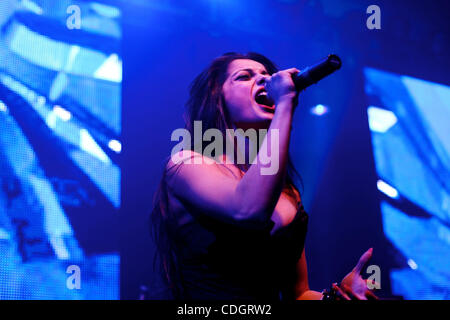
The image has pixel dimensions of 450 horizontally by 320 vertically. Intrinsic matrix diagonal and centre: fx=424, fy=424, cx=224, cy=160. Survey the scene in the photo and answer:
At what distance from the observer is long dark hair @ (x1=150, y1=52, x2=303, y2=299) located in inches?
42.4

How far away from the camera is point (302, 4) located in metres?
2.70

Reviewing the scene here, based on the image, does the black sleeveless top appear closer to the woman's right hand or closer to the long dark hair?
the long dark hair

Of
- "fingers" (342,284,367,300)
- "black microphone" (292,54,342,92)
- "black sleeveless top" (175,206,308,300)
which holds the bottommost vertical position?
"fingers" (342,284,367,300)

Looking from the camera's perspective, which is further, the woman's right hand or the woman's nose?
the woman's nose

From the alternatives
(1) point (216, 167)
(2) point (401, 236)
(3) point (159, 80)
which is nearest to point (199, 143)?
(1) point (216, 167)

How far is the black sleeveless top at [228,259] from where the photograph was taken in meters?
0.95

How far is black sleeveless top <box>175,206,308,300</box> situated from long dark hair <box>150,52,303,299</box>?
0.24 ft

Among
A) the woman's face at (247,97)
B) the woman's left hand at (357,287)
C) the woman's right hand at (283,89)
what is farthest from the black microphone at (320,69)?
the woman's left hand at (357,287)

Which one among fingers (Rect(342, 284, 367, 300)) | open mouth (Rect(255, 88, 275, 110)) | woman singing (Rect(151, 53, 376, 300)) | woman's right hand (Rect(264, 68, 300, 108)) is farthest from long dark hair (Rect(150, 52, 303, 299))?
fingers (Rect(342, 284, 367, 300))

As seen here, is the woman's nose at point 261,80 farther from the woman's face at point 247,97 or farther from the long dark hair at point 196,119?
the long dark hair at point 196,119

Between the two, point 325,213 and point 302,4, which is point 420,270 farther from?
point 302,4

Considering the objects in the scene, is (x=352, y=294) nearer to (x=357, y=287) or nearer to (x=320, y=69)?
(x=357, y=287)
